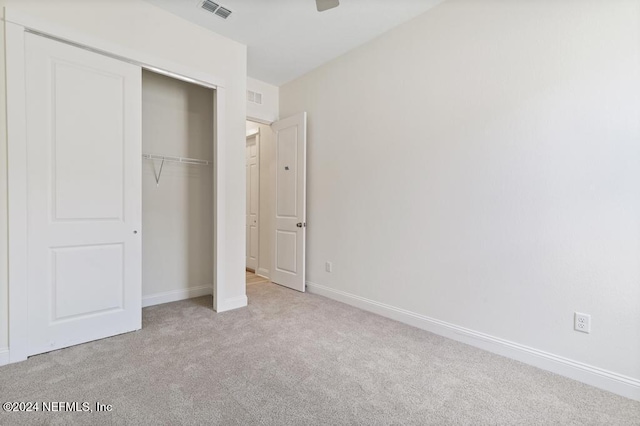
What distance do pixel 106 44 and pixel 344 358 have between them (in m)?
3.24

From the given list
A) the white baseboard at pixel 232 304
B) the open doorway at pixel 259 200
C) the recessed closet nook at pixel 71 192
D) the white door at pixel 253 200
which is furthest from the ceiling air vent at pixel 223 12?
the white baseboard at pixel 232 304

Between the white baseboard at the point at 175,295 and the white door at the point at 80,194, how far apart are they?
76cm

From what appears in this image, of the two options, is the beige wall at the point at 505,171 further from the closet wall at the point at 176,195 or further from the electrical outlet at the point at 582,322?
the closet wall at the point at 176,195

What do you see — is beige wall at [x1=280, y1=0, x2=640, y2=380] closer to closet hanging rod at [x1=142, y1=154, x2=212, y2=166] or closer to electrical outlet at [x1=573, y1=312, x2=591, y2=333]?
electrical outlet at [x1=573, y1=312, x2=591, y2=333]

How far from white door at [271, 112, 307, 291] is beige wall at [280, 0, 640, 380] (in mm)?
727

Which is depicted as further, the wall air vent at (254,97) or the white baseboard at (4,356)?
the wall air vent at (254,97)

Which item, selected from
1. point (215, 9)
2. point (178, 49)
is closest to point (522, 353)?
point (215, 9)

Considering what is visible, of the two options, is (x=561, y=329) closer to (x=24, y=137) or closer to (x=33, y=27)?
(x=24, y=137)

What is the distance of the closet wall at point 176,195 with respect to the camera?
338 centimetres

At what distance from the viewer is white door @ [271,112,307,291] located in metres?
3.98

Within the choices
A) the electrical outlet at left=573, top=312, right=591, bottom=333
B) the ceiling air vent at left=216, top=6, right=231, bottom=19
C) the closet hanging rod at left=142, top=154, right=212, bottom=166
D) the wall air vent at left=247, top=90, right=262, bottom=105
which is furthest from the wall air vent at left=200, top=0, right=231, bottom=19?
the electrical outlet at left=573, top=312, right=591, bottom=333

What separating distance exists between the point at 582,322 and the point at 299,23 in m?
3.48

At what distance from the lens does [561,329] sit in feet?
6.75

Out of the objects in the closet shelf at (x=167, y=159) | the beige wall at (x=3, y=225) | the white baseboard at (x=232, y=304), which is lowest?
the white baseboard at (x=232, y=304)
